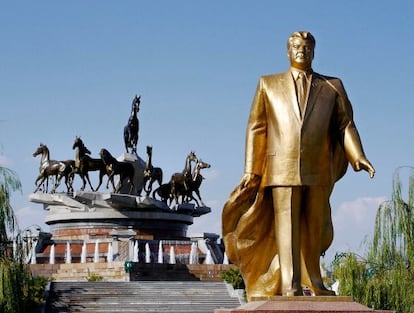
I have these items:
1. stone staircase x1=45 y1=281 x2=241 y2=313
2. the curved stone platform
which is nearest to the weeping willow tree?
stone staircase x1=45 y1=281 x2=241 y2=313

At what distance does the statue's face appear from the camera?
6.66 m

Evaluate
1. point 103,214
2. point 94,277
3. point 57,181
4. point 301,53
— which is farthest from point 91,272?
point 301,53

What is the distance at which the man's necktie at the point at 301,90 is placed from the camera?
256 inches

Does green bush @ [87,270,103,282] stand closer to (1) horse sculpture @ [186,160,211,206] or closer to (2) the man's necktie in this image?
(1) horse sculpture @ [186,160,211,206]

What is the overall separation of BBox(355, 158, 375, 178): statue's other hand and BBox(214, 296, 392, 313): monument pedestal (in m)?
0.95

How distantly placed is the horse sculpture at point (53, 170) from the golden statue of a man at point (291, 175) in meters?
21.0

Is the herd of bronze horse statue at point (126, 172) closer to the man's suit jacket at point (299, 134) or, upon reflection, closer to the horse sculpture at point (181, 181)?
the horse sculpture at point (181, 181)

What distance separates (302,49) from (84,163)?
20891 mm

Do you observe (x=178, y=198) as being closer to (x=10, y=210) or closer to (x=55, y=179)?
(x=55, y=179)

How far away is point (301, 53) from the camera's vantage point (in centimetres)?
666

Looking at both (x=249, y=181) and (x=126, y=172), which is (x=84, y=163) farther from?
(x=249, y=181)

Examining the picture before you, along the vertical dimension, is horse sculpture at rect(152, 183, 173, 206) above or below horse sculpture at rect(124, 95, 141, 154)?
below

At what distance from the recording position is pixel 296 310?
19.7 feet

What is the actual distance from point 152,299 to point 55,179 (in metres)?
10.8
